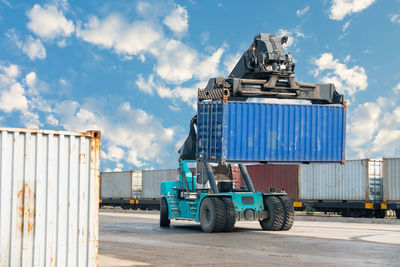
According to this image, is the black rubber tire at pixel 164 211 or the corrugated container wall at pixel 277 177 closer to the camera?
the black rubber tire at pixel 164 211

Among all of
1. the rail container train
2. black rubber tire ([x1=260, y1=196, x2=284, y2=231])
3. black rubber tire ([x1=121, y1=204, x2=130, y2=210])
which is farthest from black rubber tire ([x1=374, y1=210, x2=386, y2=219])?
black rubber tire ([x1=121, y1=204, x2=130, y2=210])

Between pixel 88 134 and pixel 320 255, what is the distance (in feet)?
20.2

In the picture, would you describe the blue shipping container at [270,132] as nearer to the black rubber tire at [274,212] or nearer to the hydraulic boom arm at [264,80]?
the hydraulic boom arm at [264,80]

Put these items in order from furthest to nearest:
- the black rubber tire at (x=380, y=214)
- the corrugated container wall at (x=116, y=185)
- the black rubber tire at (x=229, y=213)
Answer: the corrugated container wall at (x=116, y=185)
the black rubber tire at (x=380, y=214)
the black rubber tire at (x=229, y=213)

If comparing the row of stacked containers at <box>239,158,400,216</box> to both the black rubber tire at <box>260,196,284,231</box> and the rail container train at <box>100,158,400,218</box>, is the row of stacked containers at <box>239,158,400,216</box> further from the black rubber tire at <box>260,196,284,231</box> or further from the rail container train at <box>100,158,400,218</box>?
the black rubber tire at <box>260,196,284,231</box>

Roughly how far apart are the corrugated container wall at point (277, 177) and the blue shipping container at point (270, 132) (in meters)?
12.6

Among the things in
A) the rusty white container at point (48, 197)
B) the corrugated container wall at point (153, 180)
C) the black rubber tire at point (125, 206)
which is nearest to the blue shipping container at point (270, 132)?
the rusty white container at point (48, 197)

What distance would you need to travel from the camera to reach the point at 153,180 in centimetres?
4253

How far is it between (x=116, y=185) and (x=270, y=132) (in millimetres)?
29117

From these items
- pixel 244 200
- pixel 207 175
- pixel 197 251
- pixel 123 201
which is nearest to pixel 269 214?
pixel 244 200

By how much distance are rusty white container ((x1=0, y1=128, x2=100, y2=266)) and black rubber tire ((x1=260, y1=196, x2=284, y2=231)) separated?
35.3 ft

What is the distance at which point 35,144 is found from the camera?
26.1ft

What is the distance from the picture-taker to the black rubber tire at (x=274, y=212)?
18.2 metres

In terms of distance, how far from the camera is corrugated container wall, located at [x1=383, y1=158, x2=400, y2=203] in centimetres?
2798
